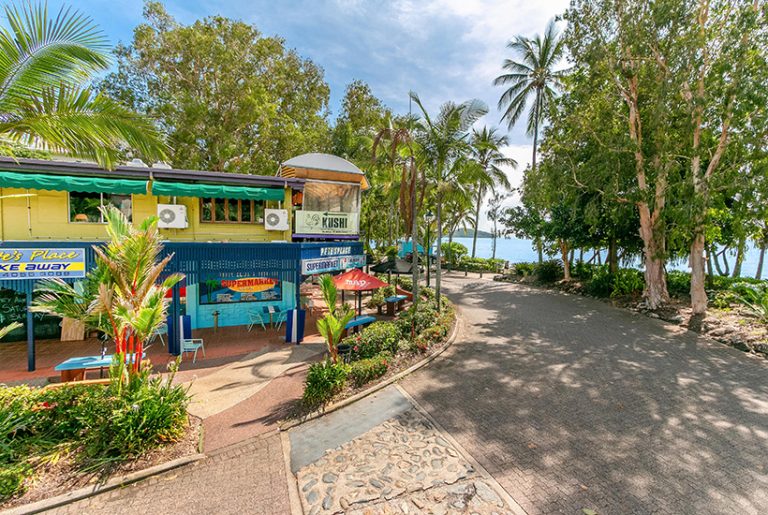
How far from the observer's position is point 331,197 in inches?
544

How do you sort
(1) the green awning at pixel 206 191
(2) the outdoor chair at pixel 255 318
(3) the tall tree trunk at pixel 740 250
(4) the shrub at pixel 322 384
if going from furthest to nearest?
1. (3) the tall tree trunk at pixel 740 250
2. (2) the outdoor chair at pixel 255 318
3. (1) the green awning at pixel 206 191
4. (4) the shrub at pixel 322 384

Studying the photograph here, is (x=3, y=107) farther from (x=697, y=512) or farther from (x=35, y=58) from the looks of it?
(x=697, y=512)

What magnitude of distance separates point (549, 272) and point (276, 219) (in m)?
20.5

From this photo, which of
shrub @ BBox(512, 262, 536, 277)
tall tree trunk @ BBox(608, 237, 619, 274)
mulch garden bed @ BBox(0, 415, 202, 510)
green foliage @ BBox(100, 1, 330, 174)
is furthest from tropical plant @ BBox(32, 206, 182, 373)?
shrub @ BBox(512, 262, 536, 277)

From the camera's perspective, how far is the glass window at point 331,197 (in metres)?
13.4

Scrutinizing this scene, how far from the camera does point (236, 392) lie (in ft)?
26.7

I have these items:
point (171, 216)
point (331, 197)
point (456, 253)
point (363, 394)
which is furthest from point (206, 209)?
point (456, 253)

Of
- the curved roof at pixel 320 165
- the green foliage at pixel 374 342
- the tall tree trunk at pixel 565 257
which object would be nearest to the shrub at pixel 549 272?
the tall tree trunk at pixel 565 257

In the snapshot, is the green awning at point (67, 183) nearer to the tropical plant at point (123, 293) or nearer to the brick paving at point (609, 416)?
the tropical plant at point (123, 293)

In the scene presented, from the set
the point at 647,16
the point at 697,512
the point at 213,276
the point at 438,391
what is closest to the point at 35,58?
the point at 213,276

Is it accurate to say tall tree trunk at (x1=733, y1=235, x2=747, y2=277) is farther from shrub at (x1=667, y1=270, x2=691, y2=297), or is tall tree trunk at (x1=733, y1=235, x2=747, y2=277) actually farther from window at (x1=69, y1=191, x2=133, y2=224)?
window at (x1=69, y1=191, x2=133, y2=224)

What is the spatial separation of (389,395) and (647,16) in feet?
54.4

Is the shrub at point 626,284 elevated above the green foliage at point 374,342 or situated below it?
above

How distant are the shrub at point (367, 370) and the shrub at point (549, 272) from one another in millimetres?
19626
